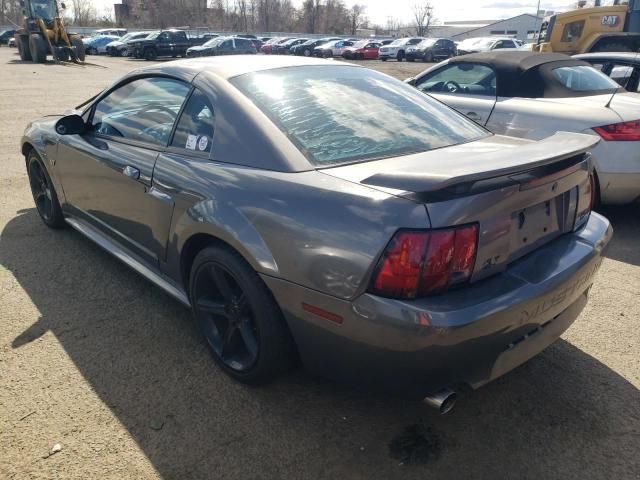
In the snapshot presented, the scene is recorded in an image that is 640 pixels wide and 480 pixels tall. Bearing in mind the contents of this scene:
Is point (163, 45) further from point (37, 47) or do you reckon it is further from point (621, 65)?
point (621, 65)

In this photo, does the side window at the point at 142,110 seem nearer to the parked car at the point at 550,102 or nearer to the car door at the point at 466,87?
the car door at the point at 466,87

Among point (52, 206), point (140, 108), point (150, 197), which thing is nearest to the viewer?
point (150, 197)

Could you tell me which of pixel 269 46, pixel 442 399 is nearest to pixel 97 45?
pixel 269 46

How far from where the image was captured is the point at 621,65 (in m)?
6.27

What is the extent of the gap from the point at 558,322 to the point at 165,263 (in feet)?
6.67

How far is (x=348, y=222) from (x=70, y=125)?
2452 millimetres

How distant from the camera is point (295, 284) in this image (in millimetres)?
2053

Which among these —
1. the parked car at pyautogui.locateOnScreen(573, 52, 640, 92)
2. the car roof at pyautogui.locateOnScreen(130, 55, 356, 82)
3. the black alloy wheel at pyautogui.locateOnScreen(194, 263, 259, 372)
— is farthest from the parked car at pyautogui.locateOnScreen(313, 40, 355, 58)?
the black alloy wheel at pyautogui.locateOnScreen(194, 263, 259, 372)

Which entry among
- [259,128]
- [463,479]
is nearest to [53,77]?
[259,128]

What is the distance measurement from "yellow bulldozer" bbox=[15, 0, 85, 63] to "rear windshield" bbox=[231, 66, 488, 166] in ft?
86.1

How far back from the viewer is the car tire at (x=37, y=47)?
79.4ft

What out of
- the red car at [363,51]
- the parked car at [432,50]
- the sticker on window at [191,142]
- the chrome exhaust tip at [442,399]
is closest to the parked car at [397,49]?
the parked car at [432,50]

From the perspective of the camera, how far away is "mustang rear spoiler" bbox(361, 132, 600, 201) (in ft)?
5.92

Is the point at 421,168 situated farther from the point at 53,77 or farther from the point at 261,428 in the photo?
the point at 53,77
